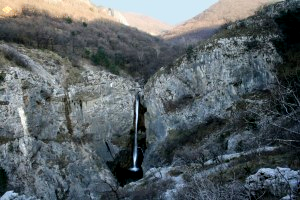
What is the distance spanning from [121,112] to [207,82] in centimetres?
1109

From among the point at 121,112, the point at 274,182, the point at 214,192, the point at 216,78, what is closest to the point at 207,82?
the point at 216,78

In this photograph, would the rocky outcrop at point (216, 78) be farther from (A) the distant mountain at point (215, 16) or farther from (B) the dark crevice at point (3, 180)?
(A) the distant mountain at point (215, 16)

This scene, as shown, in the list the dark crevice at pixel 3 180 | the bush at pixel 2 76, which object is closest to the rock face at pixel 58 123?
the bush at pixel 2 76

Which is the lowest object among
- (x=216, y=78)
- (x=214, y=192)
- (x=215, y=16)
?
(x=216, y=78)

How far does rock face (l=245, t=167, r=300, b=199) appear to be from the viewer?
10.5 meters

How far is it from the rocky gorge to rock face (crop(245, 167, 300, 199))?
2051cm

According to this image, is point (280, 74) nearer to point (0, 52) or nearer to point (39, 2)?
point (0, 52)

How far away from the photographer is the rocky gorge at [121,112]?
37.3m

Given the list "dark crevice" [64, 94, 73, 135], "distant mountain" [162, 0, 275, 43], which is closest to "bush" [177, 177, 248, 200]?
"dark crevice" [64, 94, 73, 135]

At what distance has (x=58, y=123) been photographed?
1681 inches

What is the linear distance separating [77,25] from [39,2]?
23.5 metres

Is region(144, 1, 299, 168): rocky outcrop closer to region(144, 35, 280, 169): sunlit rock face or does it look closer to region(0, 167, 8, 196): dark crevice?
region(144, 35, 280, 169): sunlit rock face

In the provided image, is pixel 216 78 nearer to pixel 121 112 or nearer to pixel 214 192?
pixel 121 112

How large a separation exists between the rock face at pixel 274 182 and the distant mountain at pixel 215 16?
3943 inches
